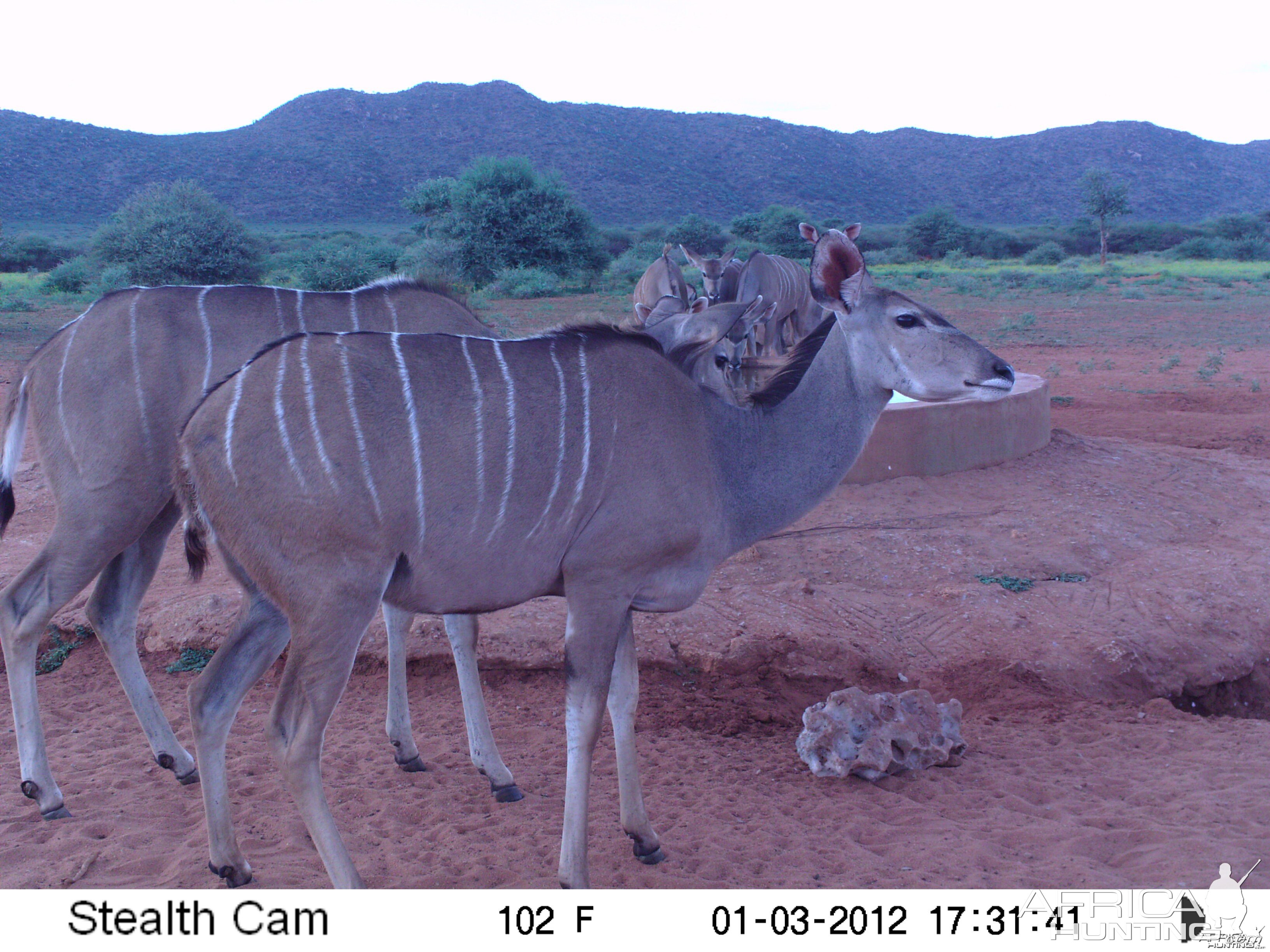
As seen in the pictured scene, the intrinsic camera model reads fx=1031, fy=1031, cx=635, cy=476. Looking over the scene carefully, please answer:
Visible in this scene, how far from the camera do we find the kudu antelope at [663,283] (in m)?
11.8

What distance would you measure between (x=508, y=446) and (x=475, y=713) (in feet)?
5.48

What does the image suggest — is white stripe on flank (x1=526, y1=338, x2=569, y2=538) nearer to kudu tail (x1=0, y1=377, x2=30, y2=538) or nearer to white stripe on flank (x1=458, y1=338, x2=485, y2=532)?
white stripe on flank (x1=458, y1=338, x2=485, y2=532)

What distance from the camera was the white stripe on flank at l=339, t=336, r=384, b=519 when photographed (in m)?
3.24

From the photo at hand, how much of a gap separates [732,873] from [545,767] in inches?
52.5

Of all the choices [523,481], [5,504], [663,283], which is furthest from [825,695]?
[663,283]

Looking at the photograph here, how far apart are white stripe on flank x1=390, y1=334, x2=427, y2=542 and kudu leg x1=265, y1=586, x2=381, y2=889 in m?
0.29

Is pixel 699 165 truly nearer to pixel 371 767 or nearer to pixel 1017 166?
pixel 1017 166

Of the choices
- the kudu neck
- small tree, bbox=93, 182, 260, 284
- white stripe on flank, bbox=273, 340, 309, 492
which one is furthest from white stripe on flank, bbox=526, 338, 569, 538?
small tree, bbox=93, 182, 260, 284

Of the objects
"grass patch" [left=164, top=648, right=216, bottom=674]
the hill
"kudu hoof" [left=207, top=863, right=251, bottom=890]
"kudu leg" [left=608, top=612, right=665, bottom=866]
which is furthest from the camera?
the hill

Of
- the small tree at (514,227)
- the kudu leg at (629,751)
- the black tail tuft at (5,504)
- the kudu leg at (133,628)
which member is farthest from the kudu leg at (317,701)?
the small tree at (514,227)

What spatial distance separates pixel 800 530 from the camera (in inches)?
296

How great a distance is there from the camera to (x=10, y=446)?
15.2 feet

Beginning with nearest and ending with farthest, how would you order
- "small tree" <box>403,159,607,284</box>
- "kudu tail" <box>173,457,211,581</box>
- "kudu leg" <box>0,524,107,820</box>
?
"kudu tail" <box>173,457,211,581</box>, "kudu leg" <box>0,524,107,820</box>, "small tree" <box>403,159,607,284</box>

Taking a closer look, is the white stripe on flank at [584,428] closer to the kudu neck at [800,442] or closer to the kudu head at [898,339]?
the kudu neck at [800,442]
